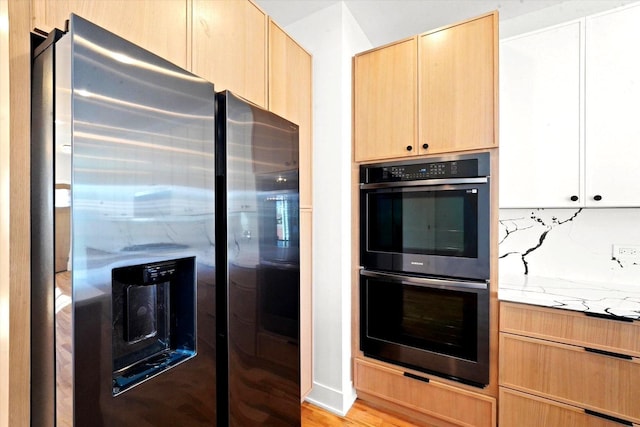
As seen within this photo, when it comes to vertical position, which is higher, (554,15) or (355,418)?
(554,15)

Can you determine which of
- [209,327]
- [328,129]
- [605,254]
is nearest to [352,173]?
[328,129]

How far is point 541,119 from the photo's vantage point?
1823mm

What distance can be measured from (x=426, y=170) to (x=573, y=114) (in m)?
0.92

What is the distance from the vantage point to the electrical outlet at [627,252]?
176 centimetres

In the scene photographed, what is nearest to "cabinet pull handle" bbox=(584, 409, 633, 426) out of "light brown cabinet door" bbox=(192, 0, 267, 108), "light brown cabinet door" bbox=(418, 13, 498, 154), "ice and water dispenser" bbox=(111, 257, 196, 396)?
"light brown cabinet door" bbox=(418, 13, 498, 154)

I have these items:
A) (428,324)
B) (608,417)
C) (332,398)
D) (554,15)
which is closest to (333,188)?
(428,324)

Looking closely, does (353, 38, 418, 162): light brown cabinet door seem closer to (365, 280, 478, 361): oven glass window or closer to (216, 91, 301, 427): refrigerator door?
(216, 91, 301, 427): refrigerator door

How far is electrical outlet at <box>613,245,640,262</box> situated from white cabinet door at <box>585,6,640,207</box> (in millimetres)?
393

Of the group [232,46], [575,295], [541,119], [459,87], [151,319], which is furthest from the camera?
[541,119]

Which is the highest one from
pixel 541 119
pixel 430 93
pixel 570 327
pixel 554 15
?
pixel 554 15

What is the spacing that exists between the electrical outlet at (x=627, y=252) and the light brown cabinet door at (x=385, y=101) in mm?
1405

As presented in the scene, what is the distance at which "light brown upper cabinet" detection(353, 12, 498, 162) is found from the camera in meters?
1.65

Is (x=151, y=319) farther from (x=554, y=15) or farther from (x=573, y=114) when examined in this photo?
(x=554, y=15)

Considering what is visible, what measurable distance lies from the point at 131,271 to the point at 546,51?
2467 millimetres
